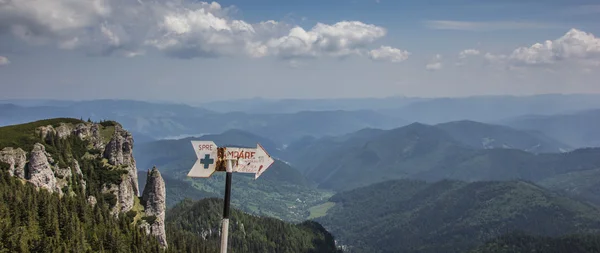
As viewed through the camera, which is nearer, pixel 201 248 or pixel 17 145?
pixel 17 145

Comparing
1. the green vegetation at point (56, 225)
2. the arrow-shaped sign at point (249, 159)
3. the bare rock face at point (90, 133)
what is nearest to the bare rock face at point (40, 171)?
the green vegetation at point (56, 225)

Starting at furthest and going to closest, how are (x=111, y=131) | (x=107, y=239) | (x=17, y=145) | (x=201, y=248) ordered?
(x=201, y=248)
(x=111, y=131)
(x=17, y=145)
(x=107, y=239)

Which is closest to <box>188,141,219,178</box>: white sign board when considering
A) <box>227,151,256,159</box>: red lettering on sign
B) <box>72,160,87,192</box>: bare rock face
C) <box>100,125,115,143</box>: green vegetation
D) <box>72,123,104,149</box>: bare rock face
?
<box>227,151,256,159</box>: red lettering on sign

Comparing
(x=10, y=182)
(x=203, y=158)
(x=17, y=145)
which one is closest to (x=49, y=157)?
(x=17, y=145)

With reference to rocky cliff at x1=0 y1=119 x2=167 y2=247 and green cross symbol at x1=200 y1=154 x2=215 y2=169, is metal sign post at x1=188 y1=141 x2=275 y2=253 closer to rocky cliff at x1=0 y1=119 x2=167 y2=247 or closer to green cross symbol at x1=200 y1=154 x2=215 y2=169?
green cross symbol at x1=200 y1=154 x2=215 y2=169

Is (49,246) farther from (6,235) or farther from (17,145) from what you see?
(17,145)
